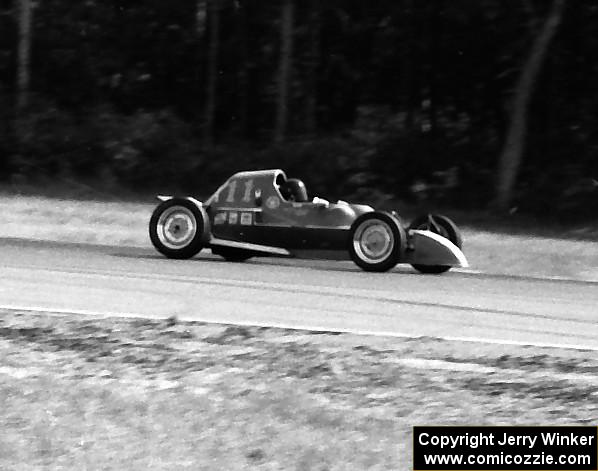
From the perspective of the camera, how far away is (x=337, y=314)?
34.8 feet

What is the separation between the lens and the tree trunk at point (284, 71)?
3419cm

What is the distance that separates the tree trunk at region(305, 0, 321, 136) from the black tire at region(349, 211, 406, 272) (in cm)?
2224

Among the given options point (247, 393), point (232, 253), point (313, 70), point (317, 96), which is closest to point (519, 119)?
point (317, 96)

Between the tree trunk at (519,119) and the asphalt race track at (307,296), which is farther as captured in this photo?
the tree trunk at (519,119)

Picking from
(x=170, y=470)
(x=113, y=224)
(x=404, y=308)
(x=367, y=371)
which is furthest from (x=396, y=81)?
(x=170, y=470)

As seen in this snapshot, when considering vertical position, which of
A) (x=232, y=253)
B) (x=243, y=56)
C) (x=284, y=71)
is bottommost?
(x=232, y=253)

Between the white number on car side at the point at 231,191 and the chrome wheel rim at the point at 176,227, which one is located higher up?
the white number on car side at the point at 231,191

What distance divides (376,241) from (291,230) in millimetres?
1014

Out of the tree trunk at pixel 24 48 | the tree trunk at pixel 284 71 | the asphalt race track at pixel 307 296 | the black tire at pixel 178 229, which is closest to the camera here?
the asphalt race track at pixel 307 296

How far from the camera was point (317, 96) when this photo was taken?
126 feet

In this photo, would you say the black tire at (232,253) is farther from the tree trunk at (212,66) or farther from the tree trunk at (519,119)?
the tree trunk at (212,66)

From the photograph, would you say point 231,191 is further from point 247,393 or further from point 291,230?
Answer: point 247,393

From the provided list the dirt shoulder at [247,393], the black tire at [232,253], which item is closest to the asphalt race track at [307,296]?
the black tire at [232,253]

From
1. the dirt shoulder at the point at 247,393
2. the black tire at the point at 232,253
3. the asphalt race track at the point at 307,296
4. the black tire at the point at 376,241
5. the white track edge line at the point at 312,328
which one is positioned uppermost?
the black tire at the point at 376,241
